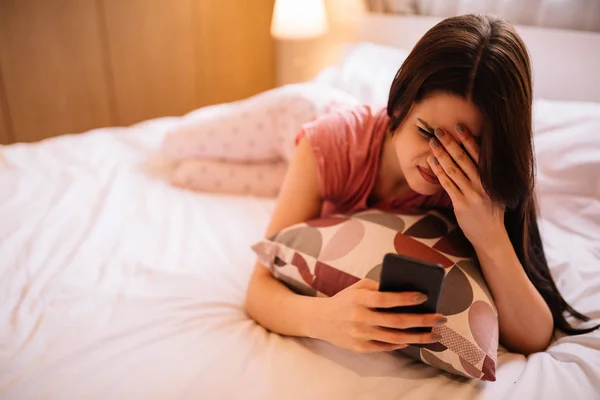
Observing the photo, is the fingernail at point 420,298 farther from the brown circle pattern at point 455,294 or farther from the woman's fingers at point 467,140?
the woman's fingers at point 467,140

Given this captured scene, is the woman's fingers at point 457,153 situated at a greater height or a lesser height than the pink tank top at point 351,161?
greater

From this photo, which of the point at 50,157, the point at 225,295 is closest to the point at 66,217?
the point at 50,157

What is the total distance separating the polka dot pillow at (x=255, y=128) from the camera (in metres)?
1.34

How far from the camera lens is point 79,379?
703 mm

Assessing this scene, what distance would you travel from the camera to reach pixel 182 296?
35.7 inches

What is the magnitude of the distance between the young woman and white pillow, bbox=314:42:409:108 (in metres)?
0.51

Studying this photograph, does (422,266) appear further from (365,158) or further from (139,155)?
(139,155)

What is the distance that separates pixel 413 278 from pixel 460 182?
0.21 metres

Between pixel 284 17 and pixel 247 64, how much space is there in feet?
2.08

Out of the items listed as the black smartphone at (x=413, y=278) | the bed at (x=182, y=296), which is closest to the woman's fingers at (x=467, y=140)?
the black smartphone at (x=413, y=278)

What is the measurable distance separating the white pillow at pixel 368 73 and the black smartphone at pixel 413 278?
83cm

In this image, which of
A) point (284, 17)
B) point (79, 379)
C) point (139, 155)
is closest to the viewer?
point (79, 379)

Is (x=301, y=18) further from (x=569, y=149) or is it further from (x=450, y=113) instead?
(x=450, y=113)

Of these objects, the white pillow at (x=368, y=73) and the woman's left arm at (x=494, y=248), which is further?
the white pillow at (x=368, y=73)
